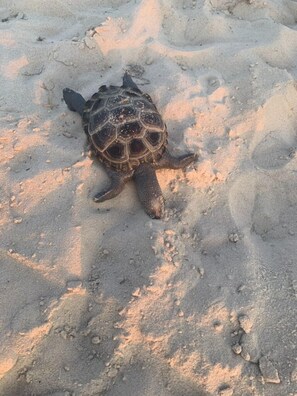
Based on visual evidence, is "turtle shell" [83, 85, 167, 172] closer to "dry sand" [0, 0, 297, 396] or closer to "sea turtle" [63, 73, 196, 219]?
"sea turtle" [63, 73, 196, 219]

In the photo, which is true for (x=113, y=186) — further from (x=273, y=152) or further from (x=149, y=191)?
(x=273, y=152)

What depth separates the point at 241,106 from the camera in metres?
3.09

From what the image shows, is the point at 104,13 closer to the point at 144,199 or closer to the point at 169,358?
the point at 144,199

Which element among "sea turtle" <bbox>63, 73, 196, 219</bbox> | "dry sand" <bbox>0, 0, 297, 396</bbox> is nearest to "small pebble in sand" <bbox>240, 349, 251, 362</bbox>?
"dry sand" <bbox>0, 0, 297, 396</bbox>

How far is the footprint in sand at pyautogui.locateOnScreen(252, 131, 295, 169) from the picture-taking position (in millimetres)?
2904

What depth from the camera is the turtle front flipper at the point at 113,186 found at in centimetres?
260

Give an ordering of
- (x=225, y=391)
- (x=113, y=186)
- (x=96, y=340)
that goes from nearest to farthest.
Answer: (x=225, y=391) → (x=96, y=340) → (x=113, y=186)

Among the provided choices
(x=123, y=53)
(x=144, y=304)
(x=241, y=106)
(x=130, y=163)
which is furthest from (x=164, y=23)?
(x=144, y=304)

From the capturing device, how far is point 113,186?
2662mm

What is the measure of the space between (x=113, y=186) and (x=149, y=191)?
251 millimetres

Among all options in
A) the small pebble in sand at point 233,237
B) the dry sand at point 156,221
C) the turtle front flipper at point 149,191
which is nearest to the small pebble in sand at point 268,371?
the dry sand at point 156,221

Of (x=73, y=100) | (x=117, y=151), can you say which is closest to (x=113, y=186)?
(x=117, y=151)

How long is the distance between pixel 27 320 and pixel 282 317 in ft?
4.63

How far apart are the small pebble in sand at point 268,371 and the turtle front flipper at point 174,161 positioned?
133cm
